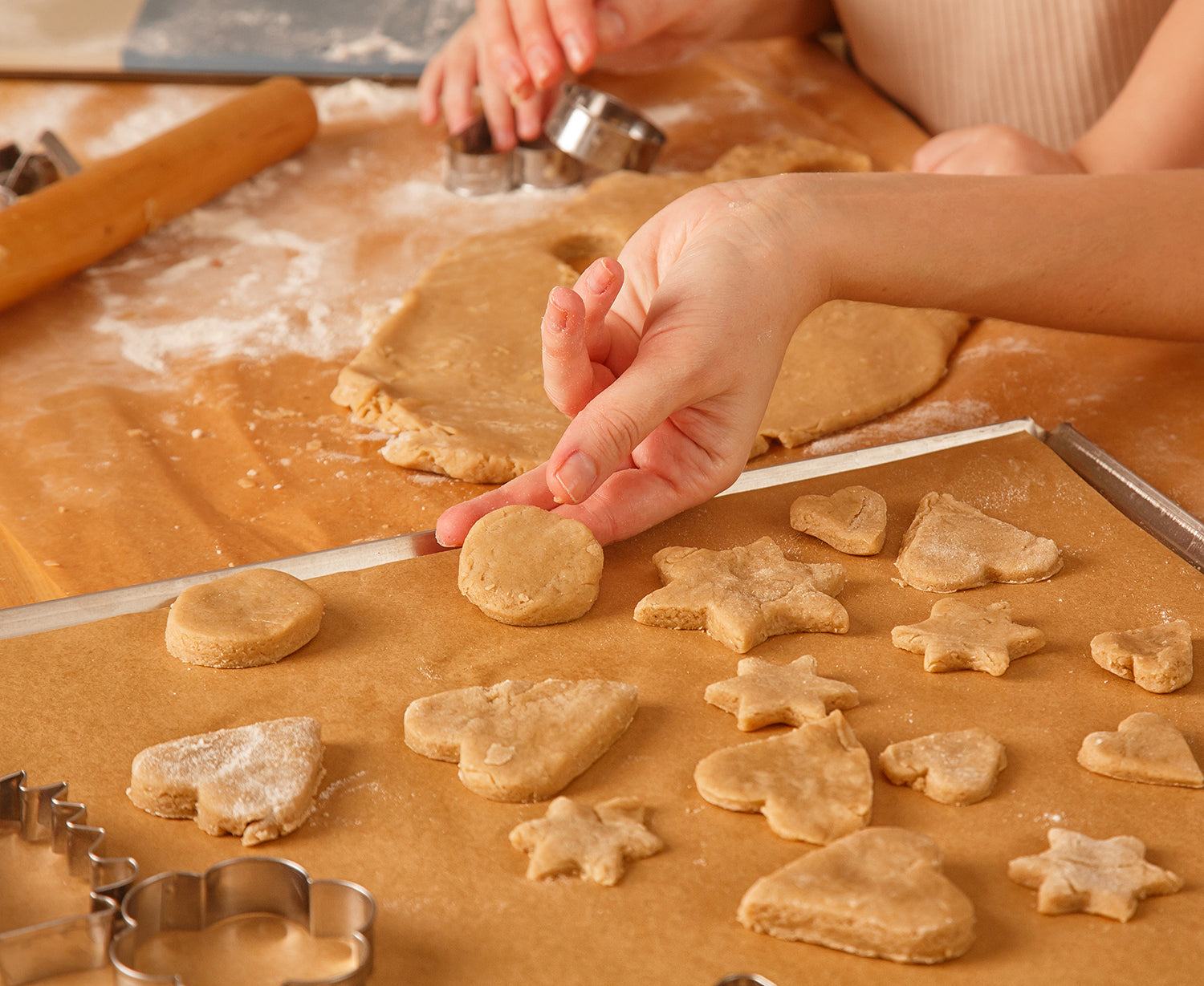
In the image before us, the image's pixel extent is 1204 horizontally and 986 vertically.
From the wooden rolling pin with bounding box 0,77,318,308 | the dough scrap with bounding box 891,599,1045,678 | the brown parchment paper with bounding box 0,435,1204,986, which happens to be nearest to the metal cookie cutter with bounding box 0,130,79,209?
the wooden rolling pin with bounding box 0,77,318,308

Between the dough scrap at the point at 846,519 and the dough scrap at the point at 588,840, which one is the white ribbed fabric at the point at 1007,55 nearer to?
the dough scrap at the point at 846,519

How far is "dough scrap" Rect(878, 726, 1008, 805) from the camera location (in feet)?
3.66

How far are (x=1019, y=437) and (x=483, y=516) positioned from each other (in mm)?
837

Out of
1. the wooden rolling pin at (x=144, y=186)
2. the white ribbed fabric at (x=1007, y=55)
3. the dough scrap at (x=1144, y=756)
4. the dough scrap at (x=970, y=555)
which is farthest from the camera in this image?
the white ribbed fabric at (x=1007, y=55)

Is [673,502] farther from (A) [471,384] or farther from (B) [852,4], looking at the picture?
(B) [852,4]

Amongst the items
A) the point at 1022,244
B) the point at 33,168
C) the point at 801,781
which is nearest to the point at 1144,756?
the point at 801,781

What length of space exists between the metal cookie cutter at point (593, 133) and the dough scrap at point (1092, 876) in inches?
75.5

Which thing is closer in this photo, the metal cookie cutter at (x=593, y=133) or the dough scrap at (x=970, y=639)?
the dough scrap at (x=970, y=639)

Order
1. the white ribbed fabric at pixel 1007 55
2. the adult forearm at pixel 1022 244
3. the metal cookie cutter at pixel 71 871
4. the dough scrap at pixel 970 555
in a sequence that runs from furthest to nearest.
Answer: the white ribbed fabric at pixel 1007 55 < the adult forearm at pixel 1022 244 < the dough scrap at pixel 970 555 < the metal cookie cutter at pixel 71 871

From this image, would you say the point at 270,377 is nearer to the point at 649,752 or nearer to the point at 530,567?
the point at 530,567

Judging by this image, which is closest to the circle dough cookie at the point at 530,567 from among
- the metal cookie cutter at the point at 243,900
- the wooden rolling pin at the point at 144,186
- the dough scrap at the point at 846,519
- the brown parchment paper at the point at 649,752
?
the brown parchment paper at the point at 649,752

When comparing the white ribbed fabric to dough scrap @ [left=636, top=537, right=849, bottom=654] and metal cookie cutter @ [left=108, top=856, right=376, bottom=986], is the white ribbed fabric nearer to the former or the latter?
dough scrap @ [left=636, top=537, right=849, bottom=654]

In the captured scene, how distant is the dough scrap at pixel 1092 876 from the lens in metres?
1.00

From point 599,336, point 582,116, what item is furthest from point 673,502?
point 582,116
